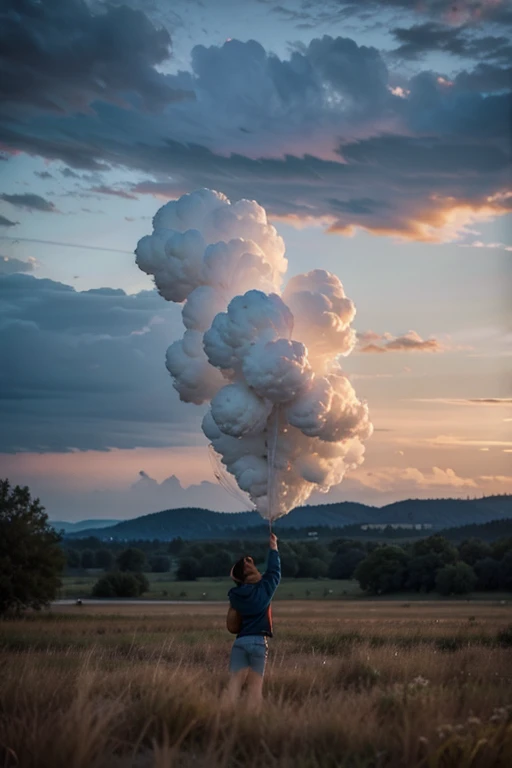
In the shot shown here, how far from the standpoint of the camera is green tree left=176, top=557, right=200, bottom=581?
127500 mm

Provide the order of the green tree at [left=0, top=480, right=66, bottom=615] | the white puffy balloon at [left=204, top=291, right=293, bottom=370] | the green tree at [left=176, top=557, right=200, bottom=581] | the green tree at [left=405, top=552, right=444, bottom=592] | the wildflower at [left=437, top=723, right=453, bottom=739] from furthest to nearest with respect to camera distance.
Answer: the green tree at [left=176, top=557, right=200, bottom=581]
the green tree at [left=405, top=552, right=444, bottom=592]
the green tree at [left=0, top=480, right=66, bottom=615]
the white puffy balloon at [left=204, top=291, right=293, bottom=370]
the wildflower at [left=437, top=723, right=453, bottom=739]

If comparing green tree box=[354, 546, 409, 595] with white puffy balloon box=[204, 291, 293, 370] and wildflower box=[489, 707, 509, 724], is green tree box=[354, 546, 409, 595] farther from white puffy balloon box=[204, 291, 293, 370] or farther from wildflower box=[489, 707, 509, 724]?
wildflower box=[489, 707, 509, 724]

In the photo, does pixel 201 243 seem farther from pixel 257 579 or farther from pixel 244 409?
pixel 257 579

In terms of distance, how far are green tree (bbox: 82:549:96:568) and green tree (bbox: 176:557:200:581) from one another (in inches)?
1540

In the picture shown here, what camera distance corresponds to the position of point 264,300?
21.0 metres

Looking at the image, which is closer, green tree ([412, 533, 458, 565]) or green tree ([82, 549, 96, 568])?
green tree ([412, 533, 458, 565])

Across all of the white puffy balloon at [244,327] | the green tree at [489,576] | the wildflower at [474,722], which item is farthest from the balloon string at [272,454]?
the green tree at [489,576]

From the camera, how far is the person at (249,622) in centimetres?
1228

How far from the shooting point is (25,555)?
54.8m

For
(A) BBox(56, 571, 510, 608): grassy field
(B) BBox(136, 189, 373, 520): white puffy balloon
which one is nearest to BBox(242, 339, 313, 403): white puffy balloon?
(B) BBox(136, 189, 373, 520): white puffy balloon

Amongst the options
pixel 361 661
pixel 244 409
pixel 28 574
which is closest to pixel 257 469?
pixel 244 409

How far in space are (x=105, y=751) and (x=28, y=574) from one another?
158ft

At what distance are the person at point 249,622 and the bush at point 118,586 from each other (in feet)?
268

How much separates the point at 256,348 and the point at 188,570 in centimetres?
11084
